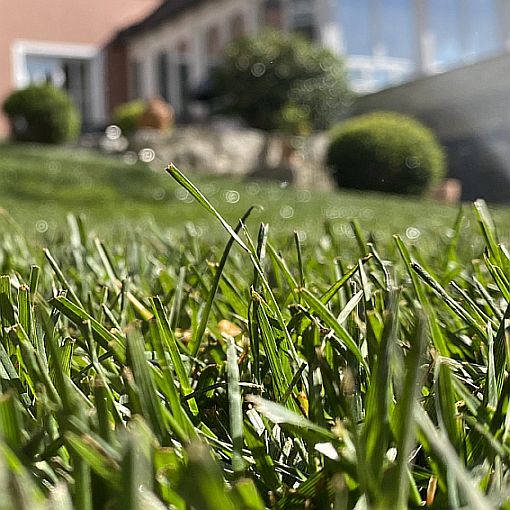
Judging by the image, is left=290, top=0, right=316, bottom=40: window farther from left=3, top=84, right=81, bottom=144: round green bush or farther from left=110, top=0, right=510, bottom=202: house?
left=3, top=84, right=81, bottom=144: round green bush

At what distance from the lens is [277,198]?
6902mm

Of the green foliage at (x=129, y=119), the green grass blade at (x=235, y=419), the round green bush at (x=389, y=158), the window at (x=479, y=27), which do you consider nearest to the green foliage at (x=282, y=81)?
the green foliage at (x=129, y=119)

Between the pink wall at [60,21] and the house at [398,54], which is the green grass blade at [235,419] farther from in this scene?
the pink wall at [60,21]

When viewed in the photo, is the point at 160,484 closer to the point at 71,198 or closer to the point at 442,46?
the point at 71,198

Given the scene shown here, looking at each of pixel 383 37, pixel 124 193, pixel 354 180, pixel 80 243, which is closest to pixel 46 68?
pixel 383 37

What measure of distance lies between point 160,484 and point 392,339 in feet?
0.29

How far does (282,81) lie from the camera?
12086 millimetres

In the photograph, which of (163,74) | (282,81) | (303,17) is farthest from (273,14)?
(282,81)

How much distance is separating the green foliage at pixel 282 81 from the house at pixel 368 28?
1.04m

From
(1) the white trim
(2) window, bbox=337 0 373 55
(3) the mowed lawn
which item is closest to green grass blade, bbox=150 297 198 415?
(3) the mowed lawn

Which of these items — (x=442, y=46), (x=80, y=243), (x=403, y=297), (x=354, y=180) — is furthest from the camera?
(x=442, y=46)

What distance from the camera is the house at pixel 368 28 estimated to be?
13.7 meters

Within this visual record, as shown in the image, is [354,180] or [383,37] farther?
[383,37]

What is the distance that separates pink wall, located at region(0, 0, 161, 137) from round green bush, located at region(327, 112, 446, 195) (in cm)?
867
